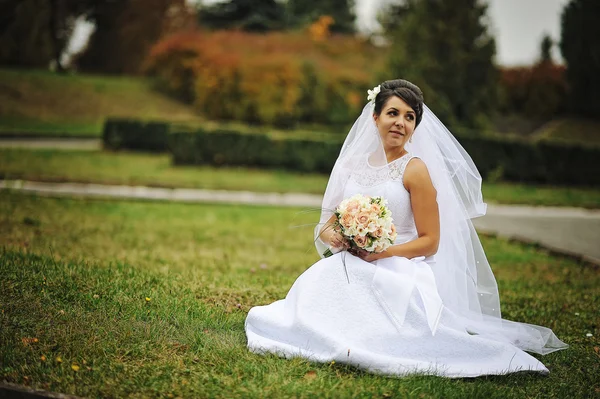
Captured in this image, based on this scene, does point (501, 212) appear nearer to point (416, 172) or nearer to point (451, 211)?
point (451, 211)

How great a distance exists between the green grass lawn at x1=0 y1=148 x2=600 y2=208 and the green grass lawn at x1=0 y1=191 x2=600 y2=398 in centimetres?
646

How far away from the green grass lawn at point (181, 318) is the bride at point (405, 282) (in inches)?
5.5

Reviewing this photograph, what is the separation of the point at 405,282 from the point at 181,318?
69.6 inches

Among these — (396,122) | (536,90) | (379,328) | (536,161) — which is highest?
(536,90)

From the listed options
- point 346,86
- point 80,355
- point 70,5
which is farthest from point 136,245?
point 70,5

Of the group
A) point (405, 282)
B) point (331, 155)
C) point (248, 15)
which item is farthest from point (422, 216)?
point (248, 15)

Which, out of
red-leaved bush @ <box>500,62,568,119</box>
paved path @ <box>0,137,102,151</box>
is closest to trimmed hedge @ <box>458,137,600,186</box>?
paved path @ <box>0,137,102,151</box>

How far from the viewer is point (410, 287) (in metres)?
4.16

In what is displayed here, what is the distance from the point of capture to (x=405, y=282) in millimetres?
4168

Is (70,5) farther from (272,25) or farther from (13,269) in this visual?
(13,269)

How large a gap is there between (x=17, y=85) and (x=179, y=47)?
10266 millimetres

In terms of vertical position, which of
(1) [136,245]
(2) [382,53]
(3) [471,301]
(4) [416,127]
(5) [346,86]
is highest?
(2) [382,53]

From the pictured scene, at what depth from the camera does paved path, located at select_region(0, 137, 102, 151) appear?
845 inches

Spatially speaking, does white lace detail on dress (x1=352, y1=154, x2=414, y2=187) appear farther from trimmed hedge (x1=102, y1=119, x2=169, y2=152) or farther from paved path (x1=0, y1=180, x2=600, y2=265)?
trimmed hedge (x1=102, y1=119, x2=169, y2=152)
